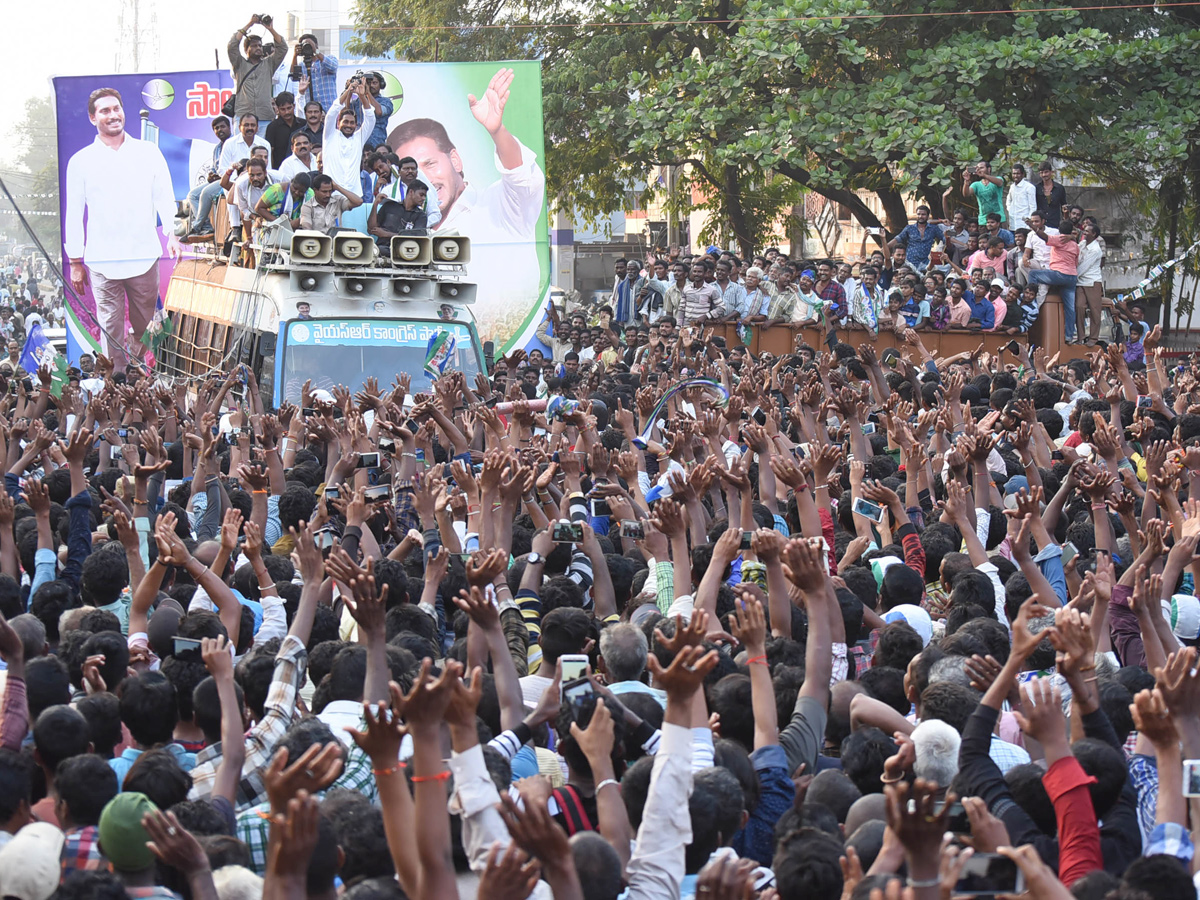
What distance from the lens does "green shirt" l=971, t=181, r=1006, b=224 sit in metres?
17.9

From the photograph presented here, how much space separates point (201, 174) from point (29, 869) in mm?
16619

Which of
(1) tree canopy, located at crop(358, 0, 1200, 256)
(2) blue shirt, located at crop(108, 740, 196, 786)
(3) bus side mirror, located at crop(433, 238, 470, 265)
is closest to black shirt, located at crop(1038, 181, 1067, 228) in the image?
(1) tree canopy, located at crop(358, 0, 1200, 256)

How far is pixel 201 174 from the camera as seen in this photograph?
18547 millimetres

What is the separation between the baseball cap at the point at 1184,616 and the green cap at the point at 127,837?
3.80 meters

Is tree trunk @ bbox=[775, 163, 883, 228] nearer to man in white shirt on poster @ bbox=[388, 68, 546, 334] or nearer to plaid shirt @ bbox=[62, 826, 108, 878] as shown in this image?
man in white shirt on poster @ bbox=[388, 68, 546, 334]

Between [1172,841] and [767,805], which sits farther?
[767,805]

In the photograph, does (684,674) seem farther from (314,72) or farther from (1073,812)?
(314,72)

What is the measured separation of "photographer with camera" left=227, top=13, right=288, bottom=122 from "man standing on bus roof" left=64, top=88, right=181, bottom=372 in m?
4.03

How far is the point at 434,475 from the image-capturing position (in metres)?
6.50

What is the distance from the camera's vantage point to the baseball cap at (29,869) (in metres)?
3.05

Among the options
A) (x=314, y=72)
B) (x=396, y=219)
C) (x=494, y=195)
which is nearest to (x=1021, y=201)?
(x=494, y=195)

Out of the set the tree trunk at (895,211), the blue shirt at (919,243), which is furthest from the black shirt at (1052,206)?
the tree trunk at (895,211)

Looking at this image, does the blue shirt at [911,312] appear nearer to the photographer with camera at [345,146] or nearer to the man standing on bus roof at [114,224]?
the photographer with camera at [345,146]

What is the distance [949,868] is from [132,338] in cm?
1731
